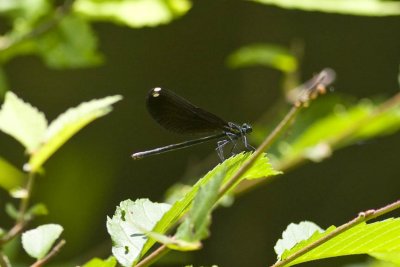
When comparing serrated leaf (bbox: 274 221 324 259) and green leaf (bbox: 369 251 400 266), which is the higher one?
serrated leaf (bbox: 274 221 324 259)

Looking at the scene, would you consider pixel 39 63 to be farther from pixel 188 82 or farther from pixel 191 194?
pixel 191 194

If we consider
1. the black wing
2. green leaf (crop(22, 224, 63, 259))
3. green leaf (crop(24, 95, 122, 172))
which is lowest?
green leaf (crop(22, 224, 63, 259))

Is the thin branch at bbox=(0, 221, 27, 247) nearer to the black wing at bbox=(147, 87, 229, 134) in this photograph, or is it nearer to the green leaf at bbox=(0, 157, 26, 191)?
the black wing at bbox=(147, 87, 229, 134)

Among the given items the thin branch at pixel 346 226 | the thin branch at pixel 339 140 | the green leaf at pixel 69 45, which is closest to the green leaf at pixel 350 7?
the thin branch at pixel 339 140

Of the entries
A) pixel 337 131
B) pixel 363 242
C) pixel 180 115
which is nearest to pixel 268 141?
pixel 363 242

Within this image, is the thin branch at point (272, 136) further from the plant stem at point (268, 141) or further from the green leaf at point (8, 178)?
the green leaf at point (8, 178)

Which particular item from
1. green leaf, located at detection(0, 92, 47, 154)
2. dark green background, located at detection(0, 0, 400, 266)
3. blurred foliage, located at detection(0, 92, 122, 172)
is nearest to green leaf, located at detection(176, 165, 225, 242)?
blurred foliage, located at detection(0, 92, 122, 172)
